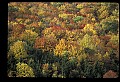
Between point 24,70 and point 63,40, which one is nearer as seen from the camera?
point 24,70

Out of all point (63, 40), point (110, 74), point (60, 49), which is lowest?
point (110, 74)

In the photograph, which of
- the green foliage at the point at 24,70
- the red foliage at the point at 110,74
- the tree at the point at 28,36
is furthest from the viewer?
the tree at the point at 28,36

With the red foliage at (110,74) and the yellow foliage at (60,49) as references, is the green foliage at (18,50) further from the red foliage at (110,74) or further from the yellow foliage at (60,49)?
the red foliage at (110,74)

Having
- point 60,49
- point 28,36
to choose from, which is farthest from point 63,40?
point 28,36

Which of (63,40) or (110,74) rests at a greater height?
(63,40)

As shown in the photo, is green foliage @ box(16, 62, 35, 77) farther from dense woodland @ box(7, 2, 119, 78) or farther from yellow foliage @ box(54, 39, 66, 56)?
yellow foliage @ box(54, 39, 66, 56)

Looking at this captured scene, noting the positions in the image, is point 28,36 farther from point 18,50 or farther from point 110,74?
point 110,74

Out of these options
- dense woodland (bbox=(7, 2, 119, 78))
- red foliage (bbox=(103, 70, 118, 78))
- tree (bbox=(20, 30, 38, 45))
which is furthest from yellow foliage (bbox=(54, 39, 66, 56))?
red foliage (bbox=(103, 70, 118, 78))

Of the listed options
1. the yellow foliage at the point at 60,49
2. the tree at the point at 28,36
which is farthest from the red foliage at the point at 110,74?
the tree at the point at 28,36
